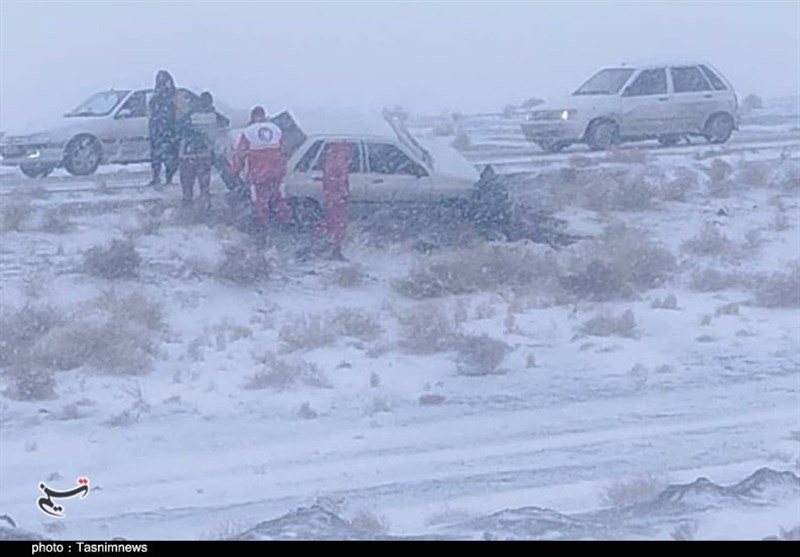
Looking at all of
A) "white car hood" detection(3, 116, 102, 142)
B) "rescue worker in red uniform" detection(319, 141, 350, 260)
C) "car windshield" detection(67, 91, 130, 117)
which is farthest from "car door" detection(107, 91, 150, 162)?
"rescue worker in red uniform" detection(319, 141, 350, 260)

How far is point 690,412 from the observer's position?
33.4 feet

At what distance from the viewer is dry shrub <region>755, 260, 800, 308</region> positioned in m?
13.3

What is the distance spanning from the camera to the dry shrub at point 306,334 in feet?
39.1

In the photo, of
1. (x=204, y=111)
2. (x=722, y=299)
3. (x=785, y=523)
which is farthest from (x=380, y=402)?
(x=204, y=111)

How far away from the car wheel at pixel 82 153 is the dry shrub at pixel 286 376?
26.2 ft

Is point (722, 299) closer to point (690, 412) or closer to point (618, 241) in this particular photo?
point (618, 241)

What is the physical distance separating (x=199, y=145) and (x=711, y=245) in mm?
5283

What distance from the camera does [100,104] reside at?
18844 millimetres

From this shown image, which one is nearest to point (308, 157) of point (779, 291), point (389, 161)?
point (389, 161)

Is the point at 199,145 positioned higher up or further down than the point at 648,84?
higher up

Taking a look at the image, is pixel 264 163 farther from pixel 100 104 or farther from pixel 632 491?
pixel 632 491

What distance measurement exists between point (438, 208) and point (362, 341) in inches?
158

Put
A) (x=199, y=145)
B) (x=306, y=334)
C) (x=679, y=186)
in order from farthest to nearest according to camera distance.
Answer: (x=679, y=186) < (x=199, y=145) < (x=306, y=334)

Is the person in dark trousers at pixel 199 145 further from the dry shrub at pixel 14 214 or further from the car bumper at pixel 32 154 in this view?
the car bumper at pixel 32 154
